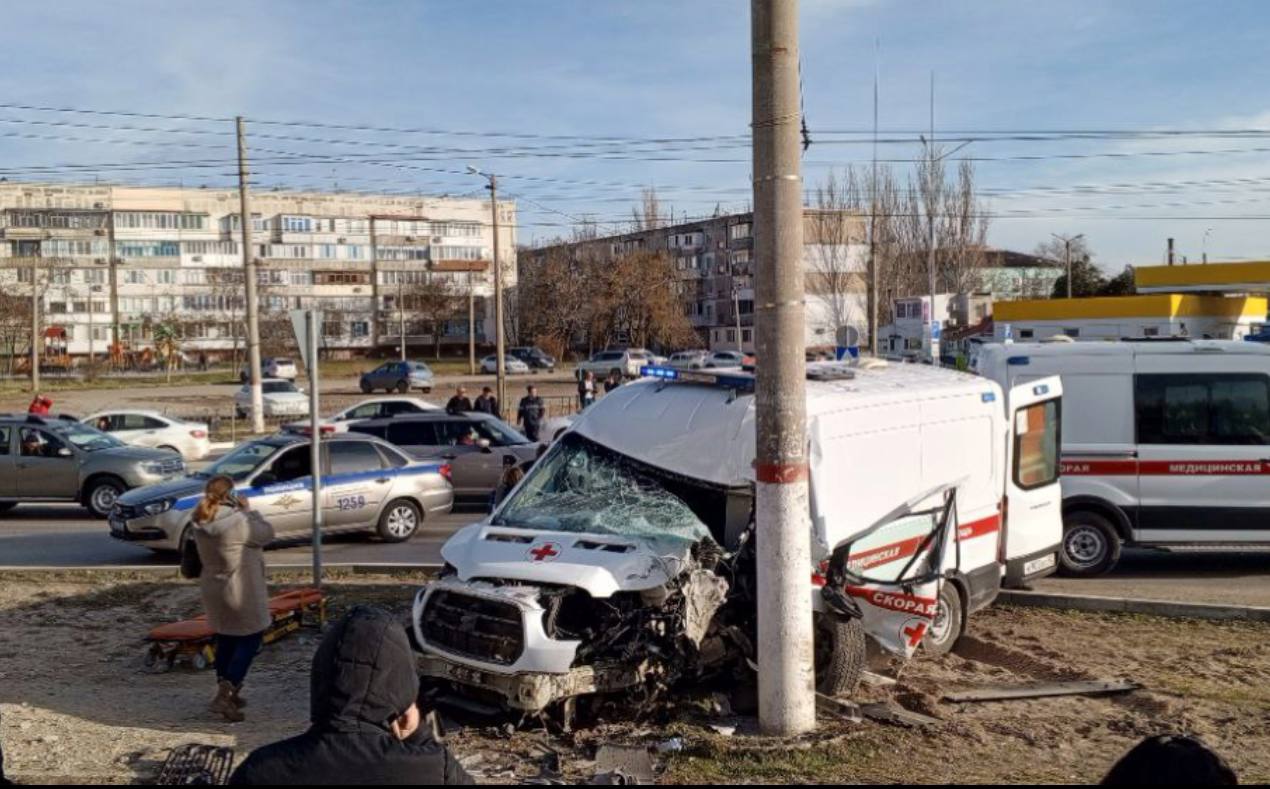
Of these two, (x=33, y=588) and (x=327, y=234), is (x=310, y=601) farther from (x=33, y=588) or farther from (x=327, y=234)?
(x=327, y=234)

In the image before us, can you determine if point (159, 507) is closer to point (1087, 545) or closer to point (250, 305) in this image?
point (1087, 545)

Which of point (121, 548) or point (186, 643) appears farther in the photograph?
point (121, 548)

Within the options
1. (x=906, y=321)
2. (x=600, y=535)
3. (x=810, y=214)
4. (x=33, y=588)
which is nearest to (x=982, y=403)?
(x=600, y=535)

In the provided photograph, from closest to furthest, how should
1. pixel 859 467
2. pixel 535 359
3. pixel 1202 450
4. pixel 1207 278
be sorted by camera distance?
1. pixel 859 467
2. pixel 1202 450
3. pixel 1207 278
4. pixel 535 359

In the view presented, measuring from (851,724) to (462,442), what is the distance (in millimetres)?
14026

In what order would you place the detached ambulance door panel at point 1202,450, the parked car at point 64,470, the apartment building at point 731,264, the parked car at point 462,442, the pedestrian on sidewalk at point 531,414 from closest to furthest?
the detached ambulance door panel at point 1202,450
the parked car at point 64,470
the parked car at point 462,442
the pedestrian on sidewalk at point 531,414
the apartment building at point 731,264

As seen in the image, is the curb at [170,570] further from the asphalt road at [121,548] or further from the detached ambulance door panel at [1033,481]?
the detached ambulance door panel at [1033,481]

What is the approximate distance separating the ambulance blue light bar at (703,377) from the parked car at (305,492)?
24.7 ft

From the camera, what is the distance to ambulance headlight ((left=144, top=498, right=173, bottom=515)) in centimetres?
1502

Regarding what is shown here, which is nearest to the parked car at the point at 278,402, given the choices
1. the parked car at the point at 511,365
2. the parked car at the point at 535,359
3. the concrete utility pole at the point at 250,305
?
the concrete utility pole at the point at 250,305

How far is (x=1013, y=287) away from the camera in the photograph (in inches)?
3888

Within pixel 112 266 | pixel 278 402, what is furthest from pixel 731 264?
pixel 278 402

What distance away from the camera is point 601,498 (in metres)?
8.98

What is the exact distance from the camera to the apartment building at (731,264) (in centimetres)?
7112
